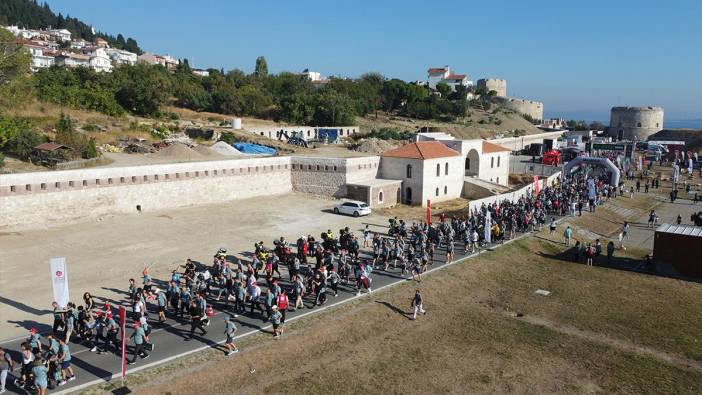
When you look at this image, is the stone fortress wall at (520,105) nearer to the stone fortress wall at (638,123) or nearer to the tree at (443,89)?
the tree at (443,89)

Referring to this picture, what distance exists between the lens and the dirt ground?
45.0 feet

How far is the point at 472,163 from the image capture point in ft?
153

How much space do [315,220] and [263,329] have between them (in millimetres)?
15941

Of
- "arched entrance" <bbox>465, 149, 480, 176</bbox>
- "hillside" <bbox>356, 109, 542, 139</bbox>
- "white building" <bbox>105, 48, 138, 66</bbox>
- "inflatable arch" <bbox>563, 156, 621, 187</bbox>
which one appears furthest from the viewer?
"white building" <bbox>105, 48, 138, 66</bbox>

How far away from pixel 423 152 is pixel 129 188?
19933 millimetres

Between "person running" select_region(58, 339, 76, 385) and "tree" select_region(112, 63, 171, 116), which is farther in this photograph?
"tree" select_region(112, 63, 171, 116)

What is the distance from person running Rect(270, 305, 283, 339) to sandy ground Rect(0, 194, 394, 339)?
675 centimetres

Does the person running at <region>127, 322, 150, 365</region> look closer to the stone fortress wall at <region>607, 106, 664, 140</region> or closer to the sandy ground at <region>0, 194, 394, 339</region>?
the sandy ground at <region>0, 194, 394, 339</region>

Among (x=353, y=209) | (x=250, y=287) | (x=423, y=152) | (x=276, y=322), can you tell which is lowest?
(x=276, y=322)

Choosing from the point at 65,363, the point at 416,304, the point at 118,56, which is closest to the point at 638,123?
the point at 416,304

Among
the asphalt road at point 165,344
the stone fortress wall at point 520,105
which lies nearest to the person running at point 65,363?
the asphalt road at point 165,344

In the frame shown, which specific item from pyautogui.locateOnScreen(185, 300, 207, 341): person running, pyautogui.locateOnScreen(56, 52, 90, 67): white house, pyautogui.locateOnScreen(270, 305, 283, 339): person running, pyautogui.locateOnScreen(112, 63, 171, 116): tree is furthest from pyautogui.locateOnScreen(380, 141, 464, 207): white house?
pyautogui.locateOnScreen(56, 52, 90, 67): white house

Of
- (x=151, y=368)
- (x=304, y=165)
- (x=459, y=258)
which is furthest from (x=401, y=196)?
(x=151, y=368)

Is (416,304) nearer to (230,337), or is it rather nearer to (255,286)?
(255,286)
